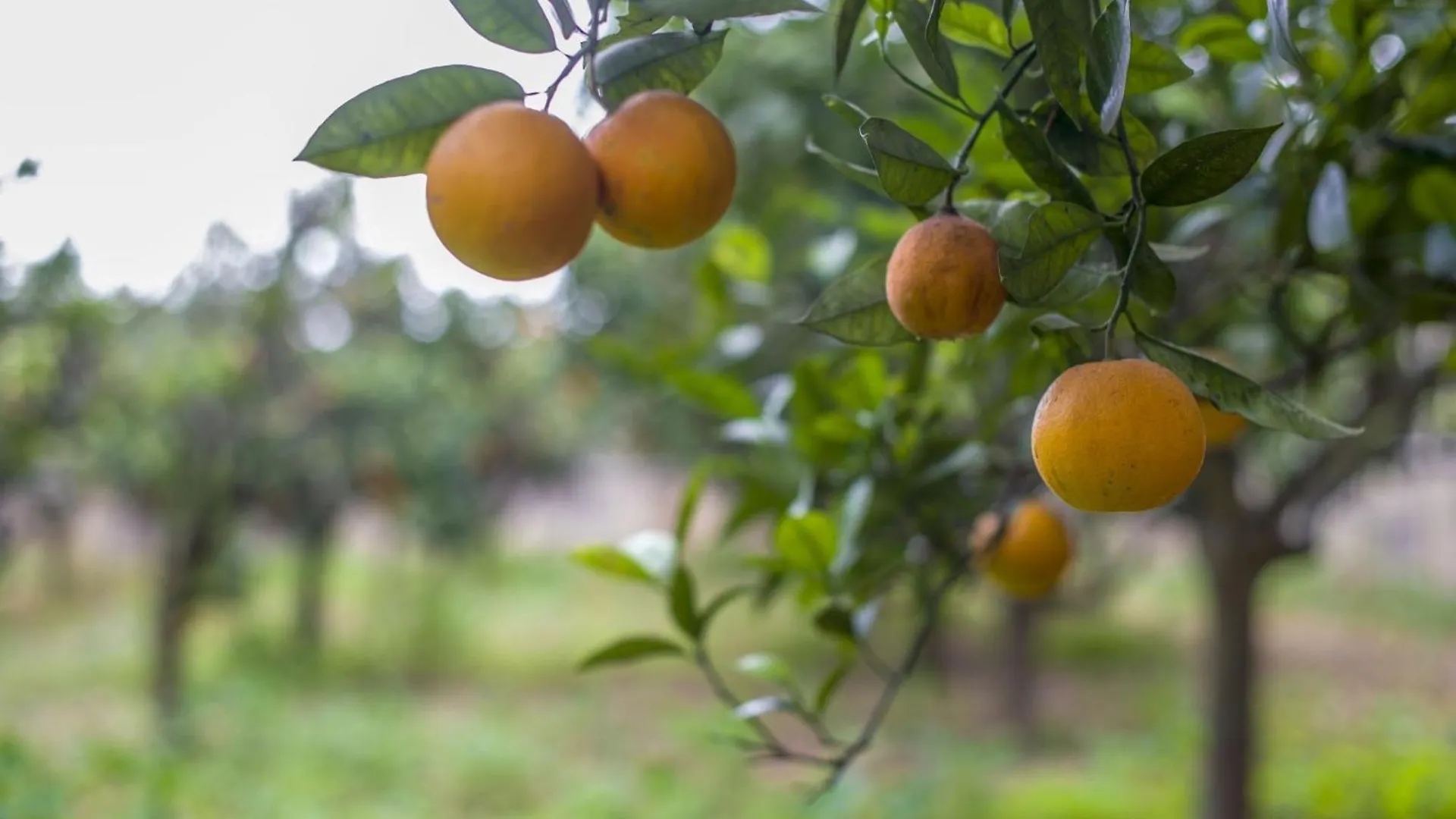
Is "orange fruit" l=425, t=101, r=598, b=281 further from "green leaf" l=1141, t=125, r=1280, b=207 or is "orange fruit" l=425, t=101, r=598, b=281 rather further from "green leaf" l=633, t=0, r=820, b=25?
"green leaf" l=1141, t=125, r=1280, b=207

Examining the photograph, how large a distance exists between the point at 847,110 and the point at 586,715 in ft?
10.8

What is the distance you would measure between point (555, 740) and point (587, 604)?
2.06 m

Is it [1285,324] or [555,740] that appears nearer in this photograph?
[1285,324]

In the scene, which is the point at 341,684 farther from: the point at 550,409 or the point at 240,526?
the point at 550,409

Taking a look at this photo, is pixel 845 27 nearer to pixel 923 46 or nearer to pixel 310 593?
pixel 923 46

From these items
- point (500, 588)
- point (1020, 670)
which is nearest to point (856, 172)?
point (1020, 670)

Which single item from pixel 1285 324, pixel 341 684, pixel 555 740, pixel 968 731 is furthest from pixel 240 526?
pixel 1285 324

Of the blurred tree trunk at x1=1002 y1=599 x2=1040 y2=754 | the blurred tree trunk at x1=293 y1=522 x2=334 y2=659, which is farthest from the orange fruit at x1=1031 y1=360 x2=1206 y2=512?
the blurred tree trunk at x1=293 y1=522 x2=334 y2=659

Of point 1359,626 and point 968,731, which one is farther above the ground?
point 968,731

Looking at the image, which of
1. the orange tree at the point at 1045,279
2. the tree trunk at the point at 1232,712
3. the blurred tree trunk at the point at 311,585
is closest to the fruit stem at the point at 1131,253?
the orange tree at the point at 1045,279

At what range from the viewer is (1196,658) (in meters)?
3.99

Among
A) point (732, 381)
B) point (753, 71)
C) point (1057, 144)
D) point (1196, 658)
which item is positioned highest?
point (1057, 144)

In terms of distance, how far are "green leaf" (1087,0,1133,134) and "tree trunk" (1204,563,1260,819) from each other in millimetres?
1153

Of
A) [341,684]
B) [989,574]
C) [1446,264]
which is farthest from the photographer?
[341,684]
